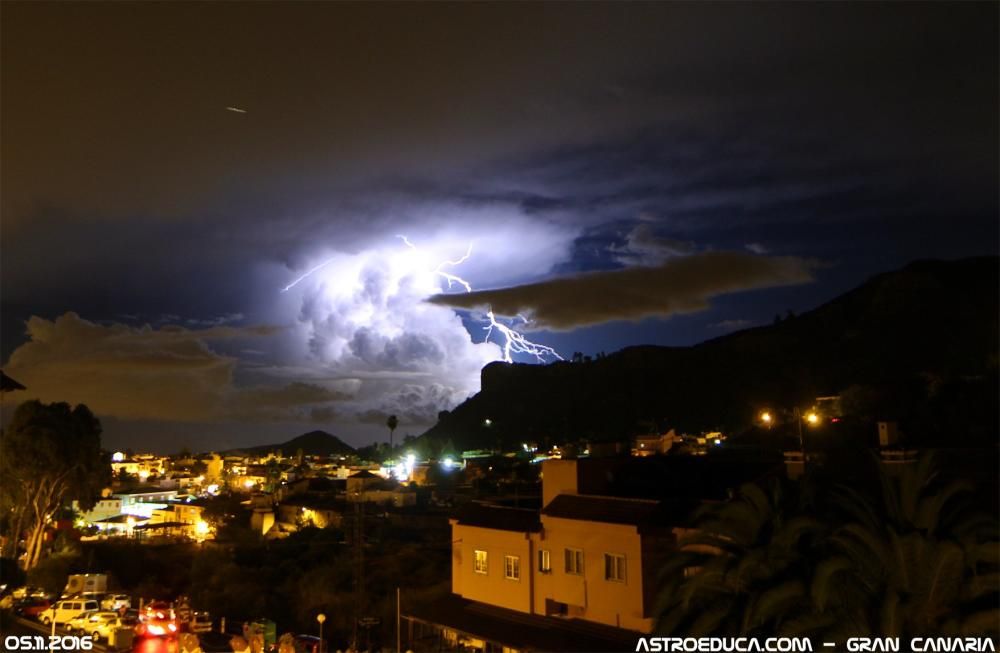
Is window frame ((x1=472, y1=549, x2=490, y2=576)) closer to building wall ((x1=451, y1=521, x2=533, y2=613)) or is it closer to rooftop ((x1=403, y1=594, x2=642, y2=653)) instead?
building wall ((x1=451, y1=521, x2=533, y2=613))

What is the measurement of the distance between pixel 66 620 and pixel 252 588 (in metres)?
9.76

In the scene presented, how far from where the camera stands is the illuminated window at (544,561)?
18734 mm

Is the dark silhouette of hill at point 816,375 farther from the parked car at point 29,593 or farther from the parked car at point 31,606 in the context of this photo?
the parked car at point 29,593

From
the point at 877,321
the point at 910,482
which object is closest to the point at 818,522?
the point at 910,482

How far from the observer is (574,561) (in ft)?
59.4

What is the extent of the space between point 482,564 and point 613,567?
5.02 metres

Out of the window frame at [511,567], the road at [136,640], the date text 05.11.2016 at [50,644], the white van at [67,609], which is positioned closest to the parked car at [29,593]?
the road at [136,640]

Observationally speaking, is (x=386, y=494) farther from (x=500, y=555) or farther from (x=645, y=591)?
(x=645, y=591)

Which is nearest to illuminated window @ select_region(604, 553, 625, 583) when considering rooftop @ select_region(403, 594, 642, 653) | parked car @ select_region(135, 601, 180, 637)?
rooftop @ select_region(403, 594, 642, 653)

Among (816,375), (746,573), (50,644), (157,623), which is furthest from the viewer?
(816,375)

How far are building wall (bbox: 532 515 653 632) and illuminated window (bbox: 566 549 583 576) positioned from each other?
97 mm

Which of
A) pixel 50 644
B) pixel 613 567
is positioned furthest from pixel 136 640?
pixel 613 567

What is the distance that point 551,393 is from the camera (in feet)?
370

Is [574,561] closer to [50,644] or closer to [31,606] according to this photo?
[50,644]
